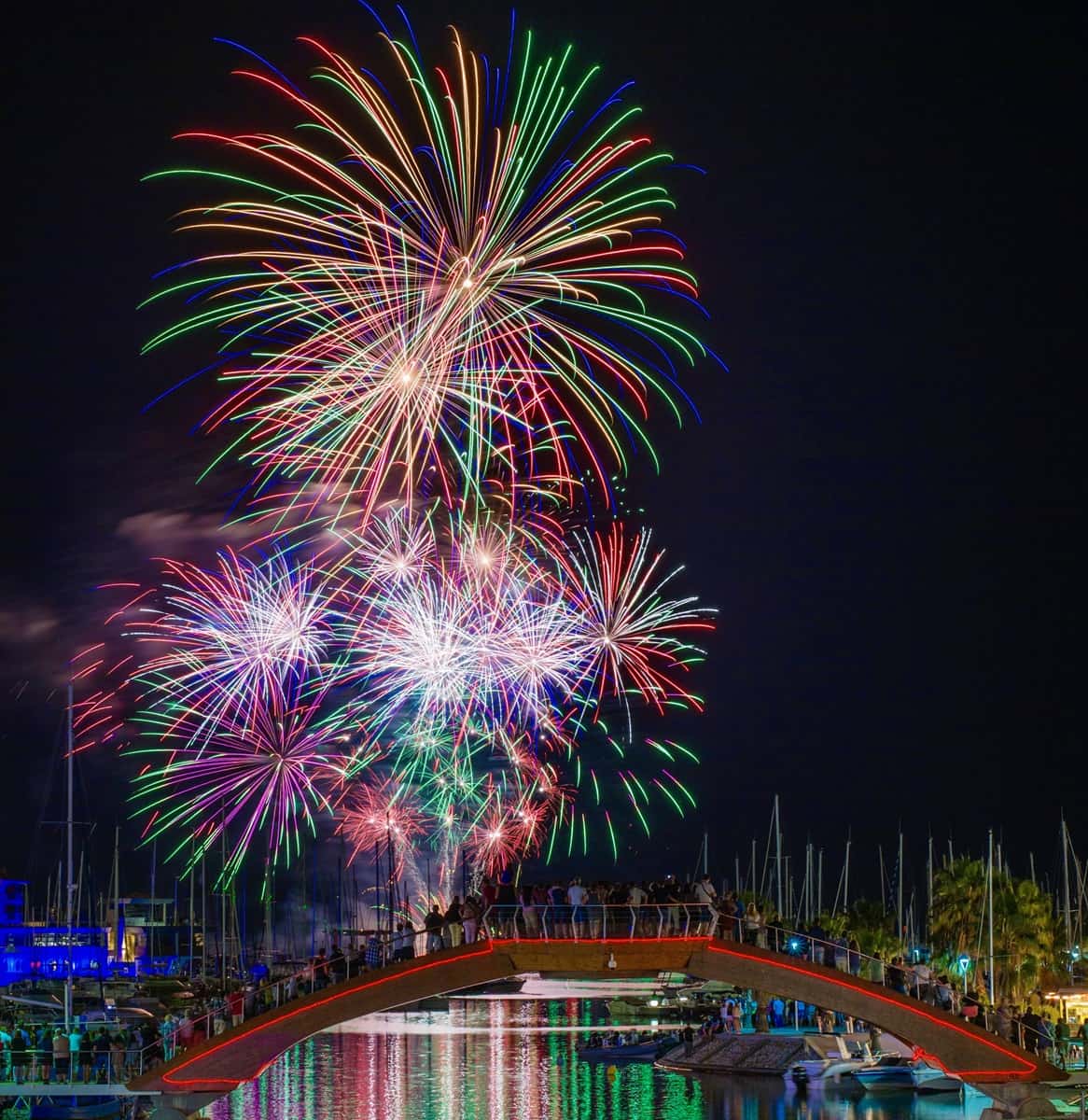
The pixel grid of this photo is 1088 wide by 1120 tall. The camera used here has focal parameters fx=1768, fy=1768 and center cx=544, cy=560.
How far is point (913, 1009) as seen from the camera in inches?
2034

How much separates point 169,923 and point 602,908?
135 m

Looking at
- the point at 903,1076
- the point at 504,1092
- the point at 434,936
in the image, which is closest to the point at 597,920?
the point at 434,936

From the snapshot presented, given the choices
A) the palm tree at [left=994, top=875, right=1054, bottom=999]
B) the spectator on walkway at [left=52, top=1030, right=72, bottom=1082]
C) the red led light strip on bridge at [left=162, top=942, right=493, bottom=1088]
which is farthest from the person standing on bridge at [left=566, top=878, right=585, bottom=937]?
the palm tree at [left=994, top=875, right=1054, bottom=999]

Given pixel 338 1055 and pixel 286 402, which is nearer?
pixel 286 402

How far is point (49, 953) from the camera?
142500 millimetres

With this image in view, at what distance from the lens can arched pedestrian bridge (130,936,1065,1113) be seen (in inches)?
2024

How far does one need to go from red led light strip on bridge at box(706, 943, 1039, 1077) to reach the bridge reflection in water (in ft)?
63.3

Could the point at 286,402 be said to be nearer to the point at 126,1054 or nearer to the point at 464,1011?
the point at 126,1054

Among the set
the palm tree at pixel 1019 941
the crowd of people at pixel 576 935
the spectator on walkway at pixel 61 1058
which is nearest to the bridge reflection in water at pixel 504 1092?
the palm tree at pixel 1019 941

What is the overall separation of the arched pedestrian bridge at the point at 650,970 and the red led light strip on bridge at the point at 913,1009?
3cm

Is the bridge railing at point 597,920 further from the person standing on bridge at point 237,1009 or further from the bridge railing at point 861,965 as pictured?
the person standing on bridge at point 237,1009

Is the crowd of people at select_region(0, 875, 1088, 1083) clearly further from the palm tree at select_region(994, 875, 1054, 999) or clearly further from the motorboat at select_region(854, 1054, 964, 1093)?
the palm tree at select_region(994, 875, 1054, 999)

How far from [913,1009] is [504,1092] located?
1288 inches

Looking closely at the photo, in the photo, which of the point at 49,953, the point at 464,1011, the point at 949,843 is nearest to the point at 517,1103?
the point at 949,843
